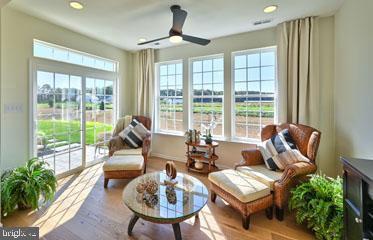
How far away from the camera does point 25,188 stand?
226 cm

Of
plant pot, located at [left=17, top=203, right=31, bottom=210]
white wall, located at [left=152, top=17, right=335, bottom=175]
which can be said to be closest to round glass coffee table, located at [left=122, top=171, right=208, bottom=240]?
plant pot, located at [left=17, top=203, right=31, bottom=210]

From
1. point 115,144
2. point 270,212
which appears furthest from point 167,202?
point 115,144

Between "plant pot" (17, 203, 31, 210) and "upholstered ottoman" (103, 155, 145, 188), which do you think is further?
"upholstered ottoman" (103, 155, 145, 188)

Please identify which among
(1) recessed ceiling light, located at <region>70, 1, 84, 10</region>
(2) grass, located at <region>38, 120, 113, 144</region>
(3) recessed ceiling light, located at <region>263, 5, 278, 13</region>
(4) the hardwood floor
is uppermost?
(3) recessed ceiling light, located at <region>263, 5, 278, 13</region>

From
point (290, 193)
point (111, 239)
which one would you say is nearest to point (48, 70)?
point (111, 239)

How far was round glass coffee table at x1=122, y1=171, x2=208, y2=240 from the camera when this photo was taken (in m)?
1.68

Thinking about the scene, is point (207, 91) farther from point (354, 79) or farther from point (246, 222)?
point (246, 222)

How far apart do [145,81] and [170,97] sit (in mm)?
749

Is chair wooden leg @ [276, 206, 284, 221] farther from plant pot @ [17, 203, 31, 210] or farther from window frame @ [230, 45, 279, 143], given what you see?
plant pot @ [17, 203, 31, 210]

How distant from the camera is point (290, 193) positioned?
226 centimetres

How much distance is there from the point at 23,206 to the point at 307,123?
4198 mm

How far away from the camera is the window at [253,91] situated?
3566 mm

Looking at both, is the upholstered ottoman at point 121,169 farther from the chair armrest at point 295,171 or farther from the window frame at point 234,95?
the chair armrest at point 295,171

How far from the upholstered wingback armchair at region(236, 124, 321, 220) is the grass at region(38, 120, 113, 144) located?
3.09m
